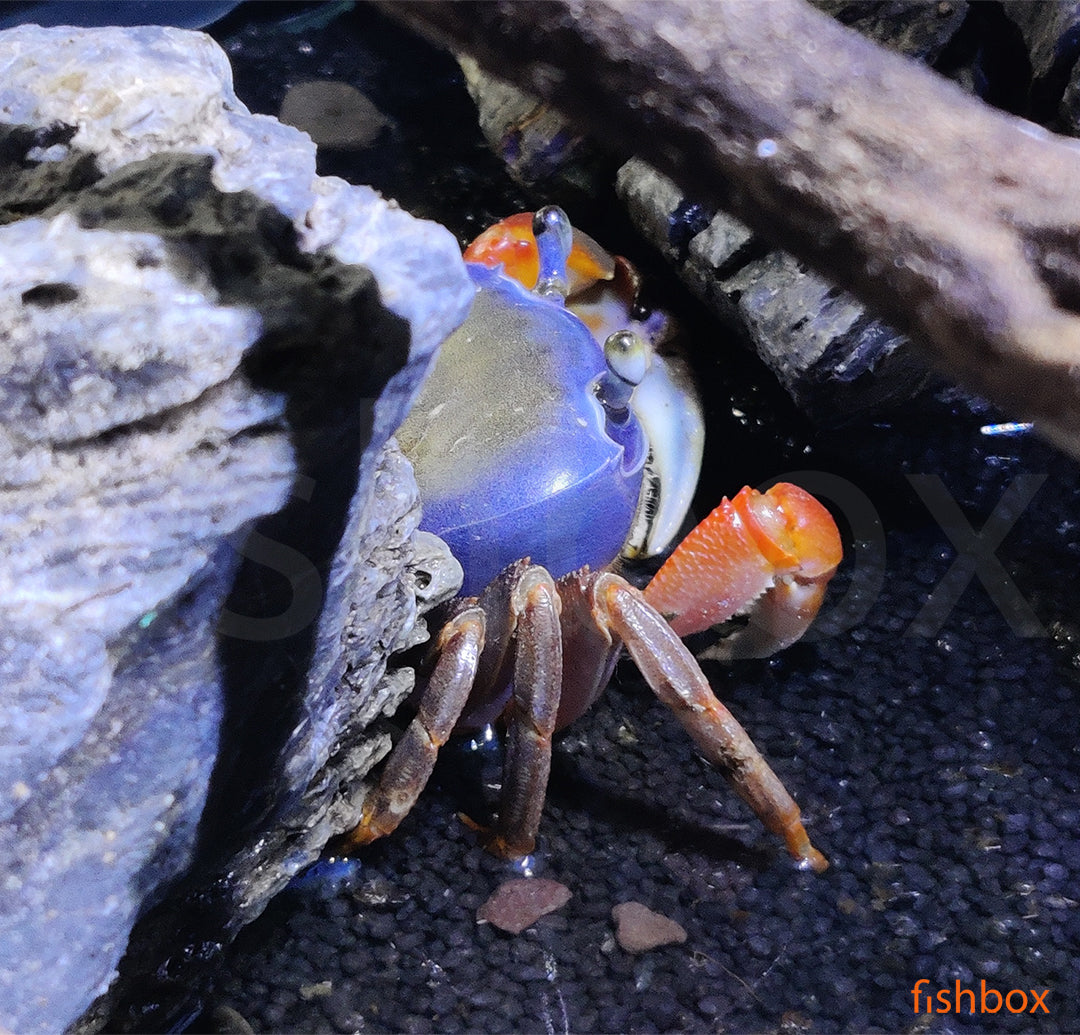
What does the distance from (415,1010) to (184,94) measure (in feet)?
4.07

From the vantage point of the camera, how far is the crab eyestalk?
2289 mm

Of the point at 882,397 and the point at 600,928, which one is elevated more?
the point at 882,397

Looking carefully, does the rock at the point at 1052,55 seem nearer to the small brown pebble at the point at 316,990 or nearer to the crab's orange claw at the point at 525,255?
the crab's orange claw at the point at 525,255

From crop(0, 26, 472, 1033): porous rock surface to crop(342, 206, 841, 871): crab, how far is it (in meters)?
0.52

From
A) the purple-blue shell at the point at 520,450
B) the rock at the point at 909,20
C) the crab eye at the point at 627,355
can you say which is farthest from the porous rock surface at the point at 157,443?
the rock at the point at 909,20

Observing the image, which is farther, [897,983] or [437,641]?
[437,641]

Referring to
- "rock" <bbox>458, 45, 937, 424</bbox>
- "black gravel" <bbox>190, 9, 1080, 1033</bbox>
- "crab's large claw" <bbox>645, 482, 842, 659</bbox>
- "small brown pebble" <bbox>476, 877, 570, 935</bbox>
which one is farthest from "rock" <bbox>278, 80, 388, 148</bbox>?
"small brown pebble" <bbox>476, 877, 570, 935</bbox>

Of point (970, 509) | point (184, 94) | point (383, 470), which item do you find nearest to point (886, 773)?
point (970, 509)

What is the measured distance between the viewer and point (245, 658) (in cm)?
101

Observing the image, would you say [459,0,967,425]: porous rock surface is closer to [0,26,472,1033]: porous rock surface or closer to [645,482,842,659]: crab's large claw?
[645,482,842,659]: crab's large claw

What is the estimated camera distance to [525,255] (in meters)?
2.58

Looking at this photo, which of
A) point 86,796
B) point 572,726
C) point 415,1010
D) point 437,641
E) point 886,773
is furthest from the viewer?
point 572,726

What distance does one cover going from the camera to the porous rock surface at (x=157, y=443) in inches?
32.3

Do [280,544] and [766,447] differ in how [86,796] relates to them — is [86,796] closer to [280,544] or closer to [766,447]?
[280,544]
